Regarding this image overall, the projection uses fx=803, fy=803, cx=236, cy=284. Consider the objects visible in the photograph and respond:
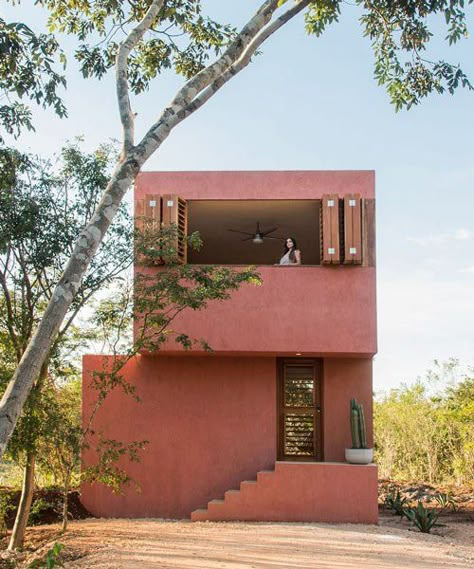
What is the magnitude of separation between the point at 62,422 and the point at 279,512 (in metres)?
4.20

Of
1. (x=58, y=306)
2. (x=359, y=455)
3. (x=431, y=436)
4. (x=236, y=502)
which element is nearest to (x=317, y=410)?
(x=359, y=455)

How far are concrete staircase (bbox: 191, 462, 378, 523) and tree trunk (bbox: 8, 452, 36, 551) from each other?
3190mm

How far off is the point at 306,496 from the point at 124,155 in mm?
7293

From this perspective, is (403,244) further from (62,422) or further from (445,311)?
(62,422)

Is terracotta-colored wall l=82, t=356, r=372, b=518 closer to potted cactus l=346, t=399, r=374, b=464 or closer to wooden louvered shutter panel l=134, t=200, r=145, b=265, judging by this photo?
potted cactus l=346, t=399, r=374, b=464

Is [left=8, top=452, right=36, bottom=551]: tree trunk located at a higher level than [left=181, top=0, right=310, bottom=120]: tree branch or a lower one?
lower

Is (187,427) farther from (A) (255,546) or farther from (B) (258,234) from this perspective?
(A) (255,546)

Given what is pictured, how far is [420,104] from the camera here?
12070 mm

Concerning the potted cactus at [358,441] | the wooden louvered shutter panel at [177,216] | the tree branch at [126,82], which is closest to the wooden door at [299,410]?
the potted cactus at [358,441]

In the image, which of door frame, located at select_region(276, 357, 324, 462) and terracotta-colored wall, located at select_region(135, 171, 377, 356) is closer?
terracotta-colored wall, located at select_region(135, 171, 377, 356)

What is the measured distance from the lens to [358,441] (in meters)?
13.9

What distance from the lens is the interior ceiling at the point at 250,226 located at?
1602cm

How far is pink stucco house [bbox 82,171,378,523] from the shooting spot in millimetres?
13633

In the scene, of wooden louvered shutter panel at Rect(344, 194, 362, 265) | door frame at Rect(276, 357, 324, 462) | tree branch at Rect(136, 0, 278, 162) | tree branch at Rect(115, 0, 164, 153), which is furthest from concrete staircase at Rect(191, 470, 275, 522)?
tree branch at Rect(115, 0, 164, 153)
